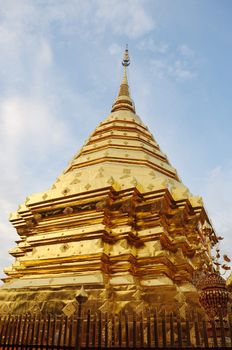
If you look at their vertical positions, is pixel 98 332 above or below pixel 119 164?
below

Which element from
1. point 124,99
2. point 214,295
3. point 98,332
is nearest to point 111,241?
point 214,295

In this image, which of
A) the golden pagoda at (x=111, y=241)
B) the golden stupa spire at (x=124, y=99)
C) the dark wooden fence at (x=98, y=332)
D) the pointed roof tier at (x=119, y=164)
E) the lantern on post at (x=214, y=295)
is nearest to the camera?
the dark wooden fence at (x=98, y=332)

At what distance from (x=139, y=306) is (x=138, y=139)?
6.55 m

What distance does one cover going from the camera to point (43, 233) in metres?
9.82

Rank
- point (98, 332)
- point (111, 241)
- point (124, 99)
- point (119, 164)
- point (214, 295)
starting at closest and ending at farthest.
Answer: point (98, 332)
point (214, 295)
point (111, 241)
point (119, 164)
point (124, 99)

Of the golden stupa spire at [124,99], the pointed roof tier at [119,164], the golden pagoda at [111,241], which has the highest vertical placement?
the golden stupa spire at [124,99]

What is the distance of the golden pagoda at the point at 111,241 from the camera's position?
764 cm

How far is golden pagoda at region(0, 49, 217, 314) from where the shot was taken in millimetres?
7641

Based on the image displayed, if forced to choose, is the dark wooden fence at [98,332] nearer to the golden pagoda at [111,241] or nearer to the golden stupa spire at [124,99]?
the golden pagoda at [111,241]

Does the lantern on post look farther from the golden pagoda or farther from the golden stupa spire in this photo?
the golden stupa spire

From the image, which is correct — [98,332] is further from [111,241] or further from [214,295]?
[111,241]

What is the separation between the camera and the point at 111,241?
890 cm

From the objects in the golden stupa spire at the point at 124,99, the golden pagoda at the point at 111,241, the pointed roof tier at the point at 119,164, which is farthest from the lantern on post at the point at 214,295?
the golden stupa spire at the point at 124,99

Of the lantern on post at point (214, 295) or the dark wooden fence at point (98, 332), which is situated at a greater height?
the lantern on post at point (214, 295)
